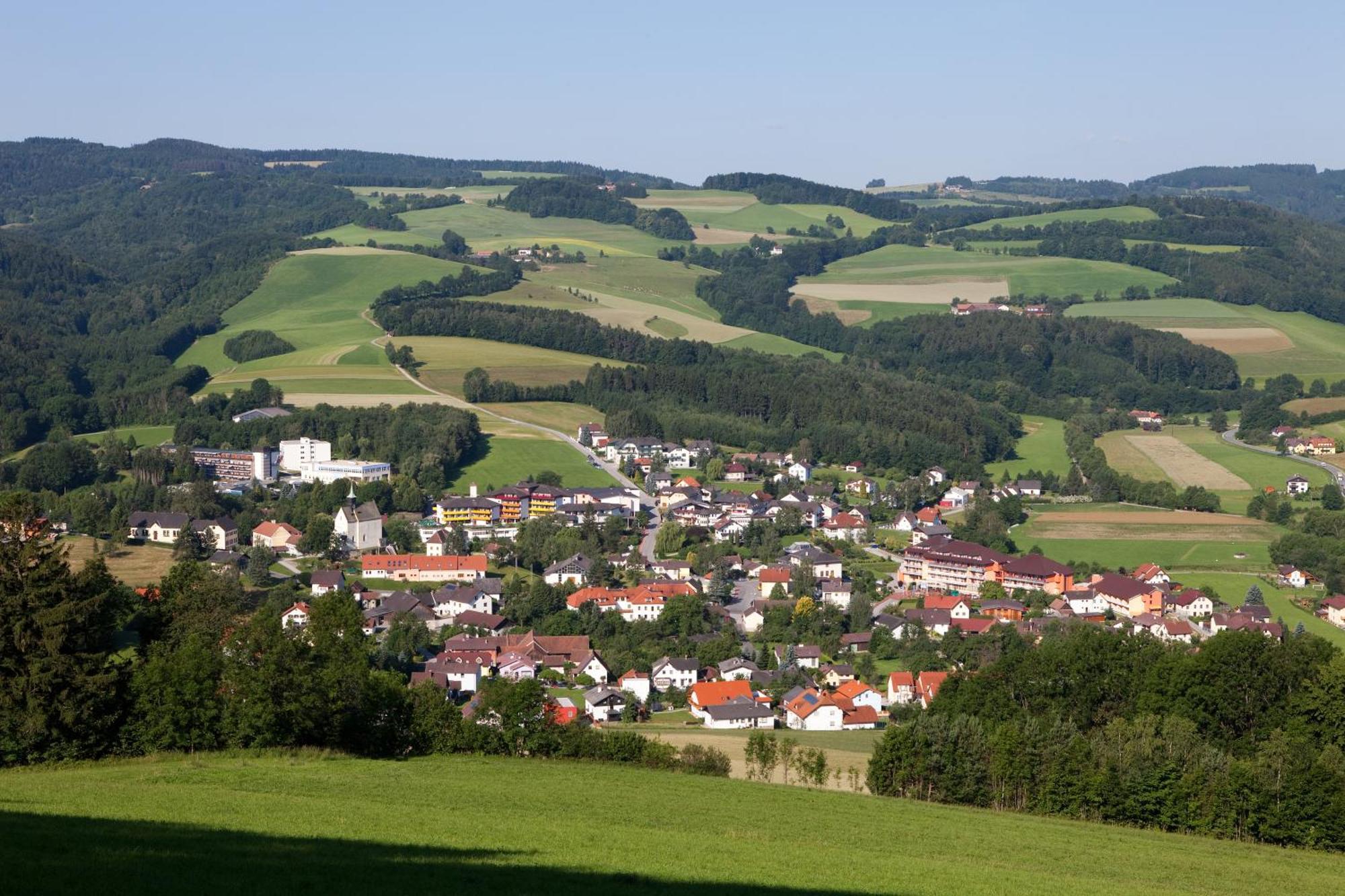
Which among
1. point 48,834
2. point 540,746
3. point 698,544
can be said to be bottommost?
point 698,544

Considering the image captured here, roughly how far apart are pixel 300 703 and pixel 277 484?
46.1m

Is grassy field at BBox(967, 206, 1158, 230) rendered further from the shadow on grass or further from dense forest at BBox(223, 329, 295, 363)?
the shadow on grass

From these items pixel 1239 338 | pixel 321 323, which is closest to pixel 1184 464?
pixel 1239 338

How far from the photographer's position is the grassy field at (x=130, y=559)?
50.7 m

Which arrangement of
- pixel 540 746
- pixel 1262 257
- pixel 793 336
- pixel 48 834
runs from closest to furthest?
1. pixel 48 834
2. pixel 540 746
3. pixel 793 336
4. pixel 1262 257

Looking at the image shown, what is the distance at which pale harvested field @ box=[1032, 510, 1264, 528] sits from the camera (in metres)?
63.0

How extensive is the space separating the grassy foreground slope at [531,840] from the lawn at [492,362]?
211ft

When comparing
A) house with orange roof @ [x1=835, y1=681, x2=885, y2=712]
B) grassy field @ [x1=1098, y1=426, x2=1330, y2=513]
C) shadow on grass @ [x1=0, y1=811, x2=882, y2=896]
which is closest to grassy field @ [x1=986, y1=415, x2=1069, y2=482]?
grassy field @ [x1=1098, y1=426, x2=1330, y2=513]

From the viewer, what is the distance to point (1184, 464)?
7631 centimetres

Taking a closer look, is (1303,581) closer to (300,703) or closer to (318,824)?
(300,703)

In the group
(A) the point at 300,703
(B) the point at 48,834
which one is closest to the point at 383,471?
(A) the point at 300,703

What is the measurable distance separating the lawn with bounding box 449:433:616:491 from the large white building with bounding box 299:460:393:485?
3.47 metres

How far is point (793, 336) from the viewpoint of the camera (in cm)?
11894

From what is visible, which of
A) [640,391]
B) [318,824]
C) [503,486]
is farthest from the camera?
[640,391]
